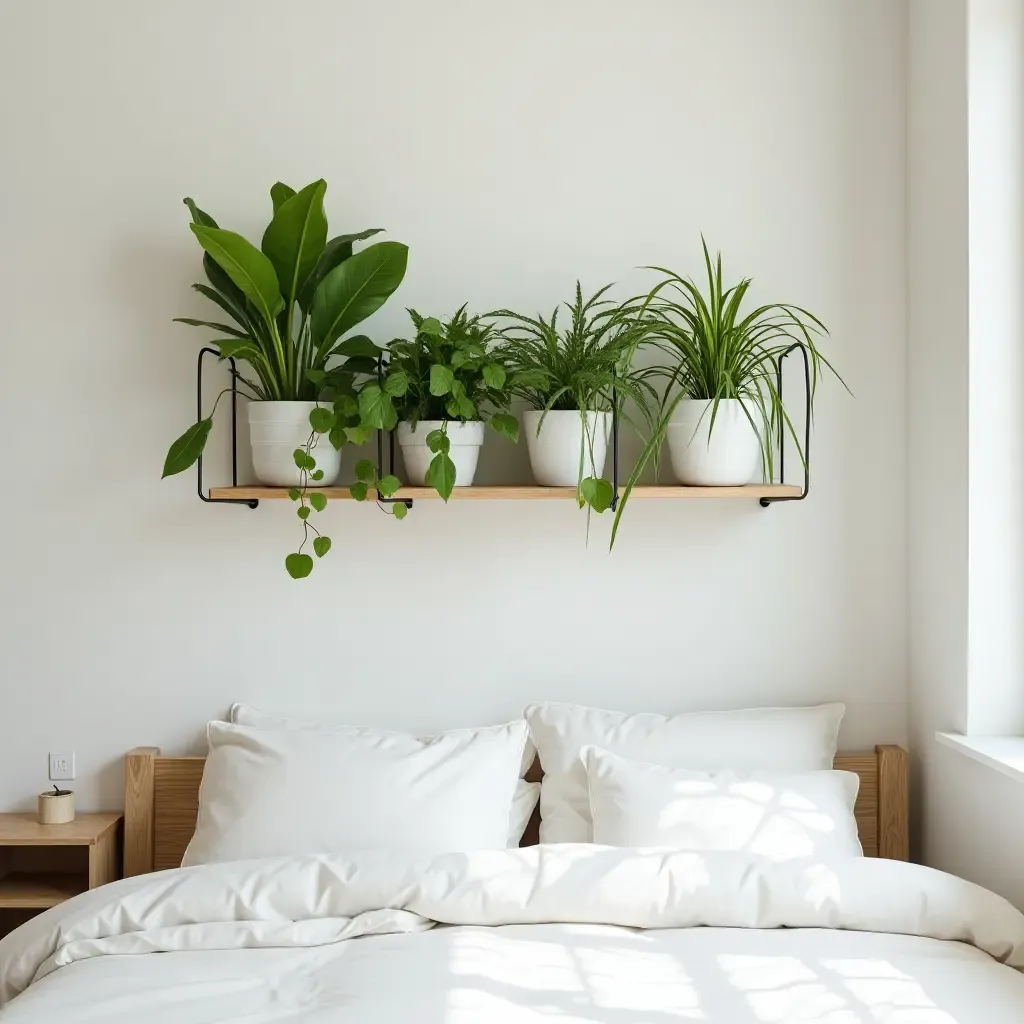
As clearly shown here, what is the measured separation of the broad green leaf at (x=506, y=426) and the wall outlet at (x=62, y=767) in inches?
51.5

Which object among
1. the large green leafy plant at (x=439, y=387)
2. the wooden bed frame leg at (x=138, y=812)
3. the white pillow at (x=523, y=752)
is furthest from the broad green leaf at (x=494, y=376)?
the wooden bed frame leg at (x=138, y=812)

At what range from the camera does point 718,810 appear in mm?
2303

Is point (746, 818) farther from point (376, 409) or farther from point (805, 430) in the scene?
point (376, 409)

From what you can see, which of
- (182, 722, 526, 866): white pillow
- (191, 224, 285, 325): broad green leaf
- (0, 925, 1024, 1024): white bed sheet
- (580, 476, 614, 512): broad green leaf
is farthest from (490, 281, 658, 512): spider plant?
(0, 925, 1024, 1024): white bed sheet

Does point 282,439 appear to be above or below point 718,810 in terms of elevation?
above

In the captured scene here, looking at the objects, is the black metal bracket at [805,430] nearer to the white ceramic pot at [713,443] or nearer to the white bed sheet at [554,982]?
the white ceramic pot at [713,443]

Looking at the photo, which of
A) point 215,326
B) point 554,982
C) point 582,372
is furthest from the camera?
point 215,326

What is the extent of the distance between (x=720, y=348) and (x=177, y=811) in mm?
1641

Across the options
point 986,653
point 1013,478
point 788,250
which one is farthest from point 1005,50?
point 986,653

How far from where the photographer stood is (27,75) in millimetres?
2613

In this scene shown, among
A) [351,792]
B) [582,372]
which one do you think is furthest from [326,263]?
[351,792]

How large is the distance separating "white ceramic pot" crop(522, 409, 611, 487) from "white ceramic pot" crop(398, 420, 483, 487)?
0.13 m

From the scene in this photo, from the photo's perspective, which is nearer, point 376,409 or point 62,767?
point 376,409

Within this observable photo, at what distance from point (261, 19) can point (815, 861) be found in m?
2.23
